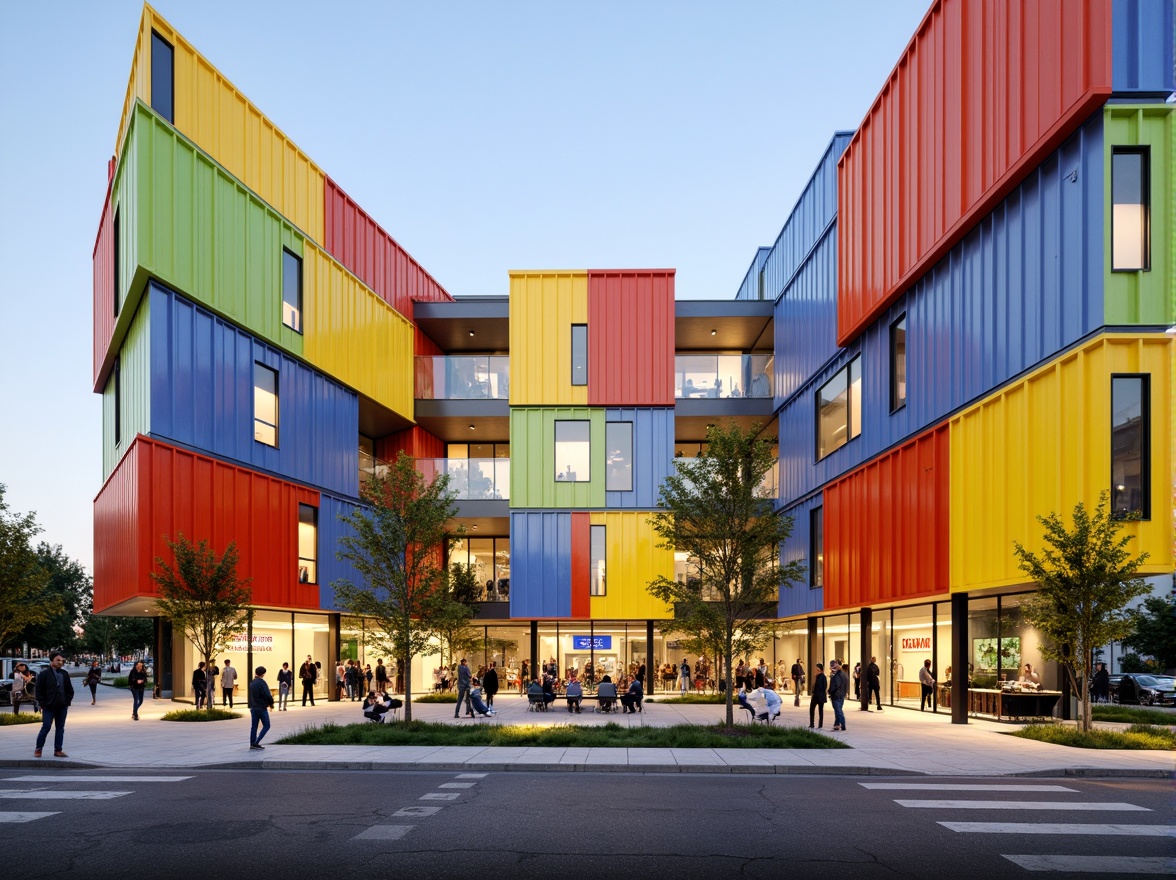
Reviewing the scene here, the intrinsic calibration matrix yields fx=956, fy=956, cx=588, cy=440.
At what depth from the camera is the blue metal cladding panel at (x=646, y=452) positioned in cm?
3862

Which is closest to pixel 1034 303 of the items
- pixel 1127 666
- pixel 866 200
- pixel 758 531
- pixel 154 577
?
pixel 758 531

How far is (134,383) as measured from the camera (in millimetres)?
27953

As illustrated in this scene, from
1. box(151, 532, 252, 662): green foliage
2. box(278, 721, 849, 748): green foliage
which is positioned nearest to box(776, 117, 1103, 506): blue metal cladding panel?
box(278, 721, 849, 748): green foliage

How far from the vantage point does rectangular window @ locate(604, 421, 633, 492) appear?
127 feet

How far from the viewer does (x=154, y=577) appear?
25047mm

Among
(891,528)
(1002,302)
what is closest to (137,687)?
(891,528)

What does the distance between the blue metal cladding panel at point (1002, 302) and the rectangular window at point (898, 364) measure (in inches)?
8.5

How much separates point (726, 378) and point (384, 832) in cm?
3131

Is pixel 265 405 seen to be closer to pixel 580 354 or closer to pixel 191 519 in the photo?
pixel 191 519

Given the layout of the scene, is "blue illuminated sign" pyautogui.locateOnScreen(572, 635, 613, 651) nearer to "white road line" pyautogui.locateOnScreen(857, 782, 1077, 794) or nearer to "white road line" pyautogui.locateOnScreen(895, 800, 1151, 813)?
"white road line" pyautogui.locateOnScreen(857, 782, 1077, 794)

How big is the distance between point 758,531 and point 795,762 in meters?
6.65

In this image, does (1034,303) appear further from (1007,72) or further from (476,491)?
(476,491)

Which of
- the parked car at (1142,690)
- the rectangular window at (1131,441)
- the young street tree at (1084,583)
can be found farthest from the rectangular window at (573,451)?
the rectangular window at (1131,441)

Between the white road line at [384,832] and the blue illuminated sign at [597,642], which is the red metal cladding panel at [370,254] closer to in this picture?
the blue illuminated sign at [597,642]
